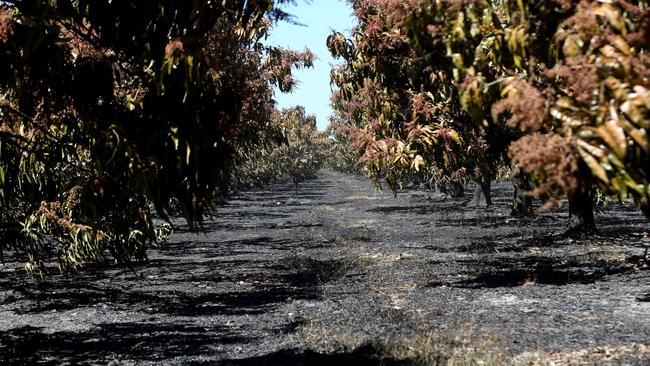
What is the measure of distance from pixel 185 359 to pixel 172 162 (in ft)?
14.6

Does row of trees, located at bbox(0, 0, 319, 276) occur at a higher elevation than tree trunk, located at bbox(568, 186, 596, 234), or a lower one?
higher

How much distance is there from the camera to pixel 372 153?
12.0 metres

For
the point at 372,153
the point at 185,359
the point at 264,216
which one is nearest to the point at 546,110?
the point at 185,359

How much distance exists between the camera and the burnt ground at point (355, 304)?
8.72 metres

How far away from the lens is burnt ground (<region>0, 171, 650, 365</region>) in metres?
8.72

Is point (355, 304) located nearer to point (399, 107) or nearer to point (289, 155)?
point (399, 107)

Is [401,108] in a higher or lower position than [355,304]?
higher

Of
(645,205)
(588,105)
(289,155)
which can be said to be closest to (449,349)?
(645,205)

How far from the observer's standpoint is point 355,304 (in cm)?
1172

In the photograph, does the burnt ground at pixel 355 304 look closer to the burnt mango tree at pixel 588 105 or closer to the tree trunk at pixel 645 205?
the burnt mango tree at pixel 588 105

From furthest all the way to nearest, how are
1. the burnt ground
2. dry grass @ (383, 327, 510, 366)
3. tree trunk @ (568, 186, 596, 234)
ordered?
tree trunk @ (568, 186, 596, 234) < the burnt ground < dry grass @ (383, 327, 510, 366)

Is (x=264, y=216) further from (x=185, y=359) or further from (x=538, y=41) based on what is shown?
Answer: (x=538, y=41)

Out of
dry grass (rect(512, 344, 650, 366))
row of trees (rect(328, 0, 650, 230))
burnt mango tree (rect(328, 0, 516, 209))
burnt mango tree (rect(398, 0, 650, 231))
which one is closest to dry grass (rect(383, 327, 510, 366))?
dry grass (rect(512, 344, 650, 366))

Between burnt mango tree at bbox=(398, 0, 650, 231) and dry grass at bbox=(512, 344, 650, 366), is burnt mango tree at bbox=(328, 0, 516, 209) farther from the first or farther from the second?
burnt mango tree at bbox=(398, 0, 650, 231)
